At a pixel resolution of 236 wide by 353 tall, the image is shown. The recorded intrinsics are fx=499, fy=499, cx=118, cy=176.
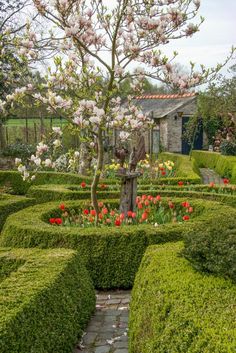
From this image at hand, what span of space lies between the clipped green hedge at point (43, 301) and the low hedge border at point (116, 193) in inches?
169

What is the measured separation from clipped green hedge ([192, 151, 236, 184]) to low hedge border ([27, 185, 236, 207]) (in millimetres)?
6813

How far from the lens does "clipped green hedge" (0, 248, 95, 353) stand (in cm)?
348

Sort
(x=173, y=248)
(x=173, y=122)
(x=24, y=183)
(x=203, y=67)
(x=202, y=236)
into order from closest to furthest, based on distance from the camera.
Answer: (x=202, y=236) → (x=173, y=248) → (x=203, y=67) → (x=24, y=183) → (x=173, y=122)

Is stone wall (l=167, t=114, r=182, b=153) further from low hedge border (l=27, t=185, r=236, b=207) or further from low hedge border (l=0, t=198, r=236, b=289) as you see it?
low hedge border (l=0, t=198, r=236, b=289)

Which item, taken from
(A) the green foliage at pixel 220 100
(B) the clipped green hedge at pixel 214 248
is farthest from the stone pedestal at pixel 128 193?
(A) the green foliage at pixel 220 100

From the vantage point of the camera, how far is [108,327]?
5102 millimetres

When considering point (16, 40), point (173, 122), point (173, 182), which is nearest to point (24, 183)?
point (173, 182)

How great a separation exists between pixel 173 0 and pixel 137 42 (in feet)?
2.41

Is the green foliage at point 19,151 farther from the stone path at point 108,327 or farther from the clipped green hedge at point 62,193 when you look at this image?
the stone path at point 108,327

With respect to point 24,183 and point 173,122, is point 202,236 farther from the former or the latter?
point 173,122

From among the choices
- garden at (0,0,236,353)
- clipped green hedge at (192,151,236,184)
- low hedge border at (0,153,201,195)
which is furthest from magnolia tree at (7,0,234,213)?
clipped green hedge at (192,151,236,184)

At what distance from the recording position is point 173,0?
21.8ft

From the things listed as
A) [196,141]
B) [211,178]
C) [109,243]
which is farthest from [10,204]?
[196,141]

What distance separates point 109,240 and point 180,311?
3.27 meters
